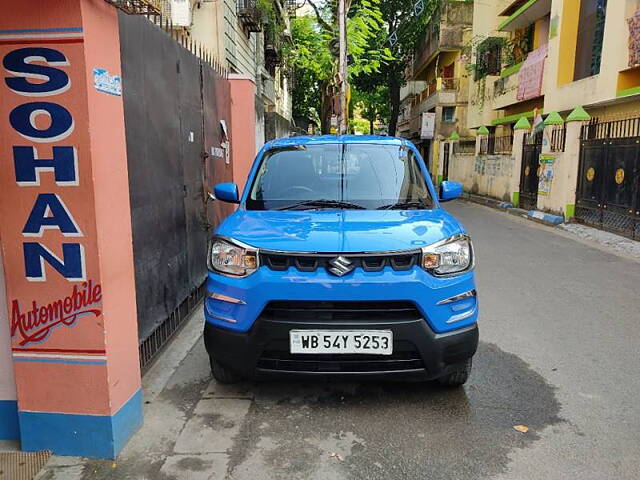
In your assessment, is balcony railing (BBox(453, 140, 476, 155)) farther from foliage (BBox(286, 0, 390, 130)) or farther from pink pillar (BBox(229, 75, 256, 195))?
pink pillar (BBox(229, 75, 256, 195))

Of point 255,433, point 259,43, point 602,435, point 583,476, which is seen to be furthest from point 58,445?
point 259,43

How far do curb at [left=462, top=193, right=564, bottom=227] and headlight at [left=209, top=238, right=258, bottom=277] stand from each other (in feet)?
37.7

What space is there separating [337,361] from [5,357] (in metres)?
1.92

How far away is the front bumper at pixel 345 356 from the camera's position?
Answer: 3098 mm

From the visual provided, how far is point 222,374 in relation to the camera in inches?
145

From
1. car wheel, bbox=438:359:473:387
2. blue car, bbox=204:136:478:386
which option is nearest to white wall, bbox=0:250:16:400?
blue car, bbox=204:136:478:386

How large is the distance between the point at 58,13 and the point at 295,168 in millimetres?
2239

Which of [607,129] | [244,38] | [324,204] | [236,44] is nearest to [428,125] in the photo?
[244,38]

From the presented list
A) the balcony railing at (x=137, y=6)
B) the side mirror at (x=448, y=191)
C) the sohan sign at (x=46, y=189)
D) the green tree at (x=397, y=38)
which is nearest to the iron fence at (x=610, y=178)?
the side mirror at (x=448, y=191)

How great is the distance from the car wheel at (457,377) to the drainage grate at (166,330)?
2.26 m

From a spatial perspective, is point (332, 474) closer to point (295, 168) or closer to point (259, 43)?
point (295, 168)

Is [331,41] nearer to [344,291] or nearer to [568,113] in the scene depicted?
[568,113]

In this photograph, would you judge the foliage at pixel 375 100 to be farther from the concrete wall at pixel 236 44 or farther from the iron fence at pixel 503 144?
the concrete wall at pixel 236 44

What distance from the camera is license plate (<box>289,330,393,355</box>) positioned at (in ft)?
10.1
